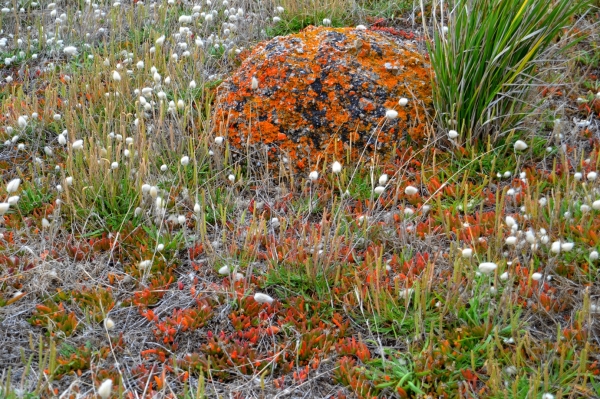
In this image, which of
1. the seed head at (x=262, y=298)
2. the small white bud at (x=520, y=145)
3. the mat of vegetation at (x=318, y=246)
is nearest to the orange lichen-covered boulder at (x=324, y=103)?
the mat of vegetation at (x=318, y=246)

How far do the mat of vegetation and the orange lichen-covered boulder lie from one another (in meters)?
0.12

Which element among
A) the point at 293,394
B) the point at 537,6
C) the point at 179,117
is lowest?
the point at 293,394

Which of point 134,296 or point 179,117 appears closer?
point 134,296

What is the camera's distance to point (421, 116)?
421 centimetres

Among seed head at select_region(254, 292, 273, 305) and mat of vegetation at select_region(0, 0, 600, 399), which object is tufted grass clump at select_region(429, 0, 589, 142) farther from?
seed head at select_region(254, 292, 273, 305)

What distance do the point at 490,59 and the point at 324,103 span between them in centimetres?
113

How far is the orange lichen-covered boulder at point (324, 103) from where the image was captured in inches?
164

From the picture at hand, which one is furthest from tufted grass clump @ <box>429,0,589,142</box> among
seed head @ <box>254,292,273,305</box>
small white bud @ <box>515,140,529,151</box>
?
seed head @ <box>254,292,273,305</box>

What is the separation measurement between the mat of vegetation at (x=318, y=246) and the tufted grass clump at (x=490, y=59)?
0.7 inches

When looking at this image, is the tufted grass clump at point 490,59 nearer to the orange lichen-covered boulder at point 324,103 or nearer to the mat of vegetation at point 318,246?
the mat of vegetation at point 318,246

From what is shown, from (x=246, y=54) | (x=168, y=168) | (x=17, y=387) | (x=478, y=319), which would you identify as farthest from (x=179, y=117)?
(x=478, y=319)

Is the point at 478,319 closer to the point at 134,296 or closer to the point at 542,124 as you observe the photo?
the point at 134,296

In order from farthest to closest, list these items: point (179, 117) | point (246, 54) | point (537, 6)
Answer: point (246, 54), point (179, 117), point (537, 6)

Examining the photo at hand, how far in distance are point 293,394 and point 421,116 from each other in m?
2.27
